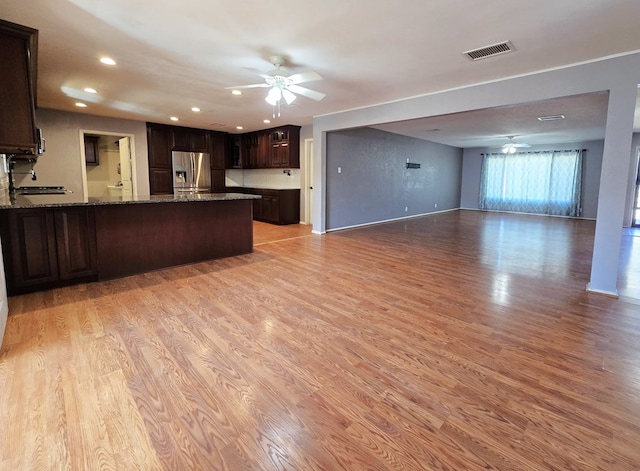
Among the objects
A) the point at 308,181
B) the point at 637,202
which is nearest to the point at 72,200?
the point at 308,181

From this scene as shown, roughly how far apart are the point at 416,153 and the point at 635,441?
880cm

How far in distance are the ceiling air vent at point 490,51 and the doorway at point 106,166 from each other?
7118 millimetres

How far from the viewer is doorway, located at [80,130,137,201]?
7477mm

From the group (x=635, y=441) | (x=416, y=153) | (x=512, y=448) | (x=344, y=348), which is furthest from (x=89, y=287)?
(x=416, y=153)

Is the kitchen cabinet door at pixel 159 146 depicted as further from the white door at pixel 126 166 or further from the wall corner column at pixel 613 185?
the wall corner column at pixel 613 185

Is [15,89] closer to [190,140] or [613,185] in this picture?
[613,185]

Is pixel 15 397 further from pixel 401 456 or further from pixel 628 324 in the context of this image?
pixel 628 324

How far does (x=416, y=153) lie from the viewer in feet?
31.2

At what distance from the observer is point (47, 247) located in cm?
331

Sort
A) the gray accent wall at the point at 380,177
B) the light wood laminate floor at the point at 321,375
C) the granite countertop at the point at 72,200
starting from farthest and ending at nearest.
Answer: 1. the gray accent wall at the point at 380,177
2. the granite countertop at the point at 72,200
3. the light wood laminate floor at the point at 321,375

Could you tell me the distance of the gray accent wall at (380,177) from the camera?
6996 mm

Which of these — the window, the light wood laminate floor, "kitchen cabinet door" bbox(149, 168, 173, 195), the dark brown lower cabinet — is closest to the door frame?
"kitchen cabinet door" bbox(149, 168, 173, 195)

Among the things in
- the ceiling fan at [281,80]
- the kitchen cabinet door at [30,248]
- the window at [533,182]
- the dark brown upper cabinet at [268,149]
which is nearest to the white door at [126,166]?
the dark brown upper cabinet at [268,149]

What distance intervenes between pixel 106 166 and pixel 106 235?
6005mm
